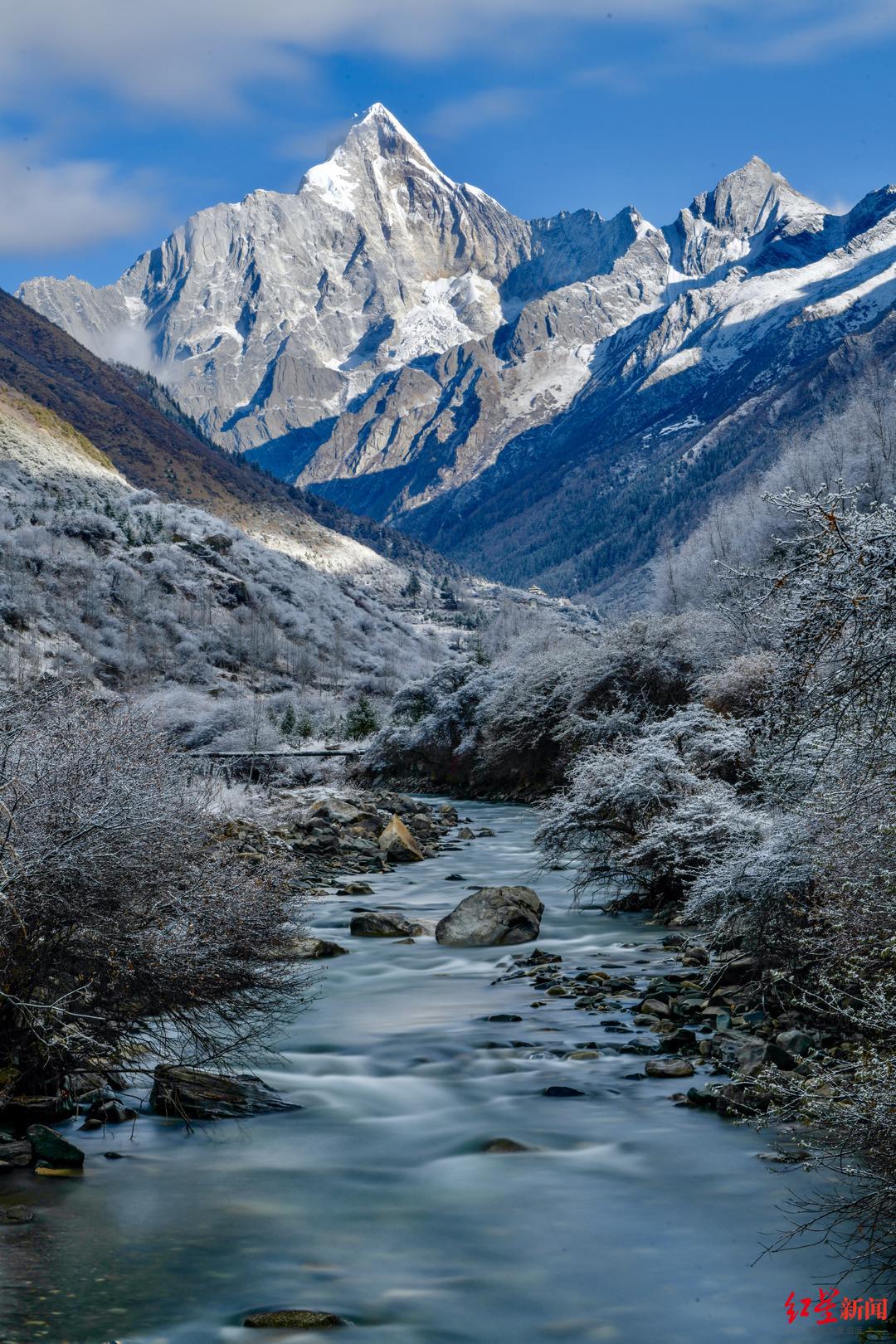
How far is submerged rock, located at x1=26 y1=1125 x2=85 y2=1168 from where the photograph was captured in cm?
740

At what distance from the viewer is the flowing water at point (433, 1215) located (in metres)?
5.82

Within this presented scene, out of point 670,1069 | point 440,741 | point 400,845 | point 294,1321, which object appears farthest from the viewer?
point 440,741

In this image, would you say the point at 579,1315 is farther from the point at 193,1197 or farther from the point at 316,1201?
the point at 193,1197

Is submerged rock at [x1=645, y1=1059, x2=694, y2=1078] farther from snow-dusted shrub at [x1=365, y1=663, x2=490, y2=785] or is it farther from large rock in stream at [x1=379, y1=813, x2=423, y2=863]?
snow-dusted shrub at [x1=365, y1=663, x2=490, y2=785]

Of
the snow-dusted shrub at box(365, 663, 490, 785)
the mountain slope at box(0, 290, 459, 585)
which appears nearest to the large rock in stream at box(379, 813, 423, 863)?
the snow-dusted shrub at box(365, 663, 490, 785)

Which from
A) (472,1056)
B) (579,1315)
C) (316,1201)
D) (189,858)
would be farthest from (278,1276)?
(472,1056)

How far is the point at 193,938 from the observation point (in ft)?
26.5

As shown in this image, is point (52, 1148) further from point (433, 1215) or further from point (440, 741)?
point (440, 741)

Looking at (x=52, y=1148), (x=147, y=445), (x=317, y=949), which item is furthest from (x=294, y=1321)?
(x=147, y=445)

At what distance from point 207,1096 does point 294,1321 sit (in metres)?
3.34

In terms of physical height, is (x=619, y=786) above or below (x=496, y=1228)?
above

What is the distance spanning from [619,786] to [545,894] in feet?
11.2

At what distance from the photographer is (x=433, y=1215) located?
7.32 m

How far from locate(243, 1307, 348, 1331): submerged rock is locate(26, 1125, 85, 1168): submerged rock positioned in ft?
7.62
